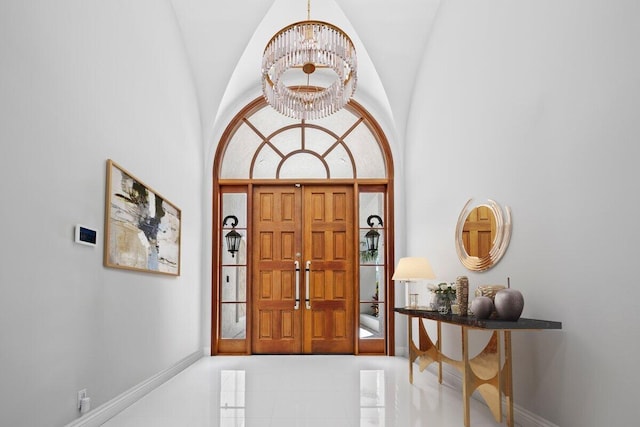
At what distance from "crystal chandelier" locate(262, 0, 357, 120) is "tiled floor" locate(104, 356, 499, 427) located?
2558 mm

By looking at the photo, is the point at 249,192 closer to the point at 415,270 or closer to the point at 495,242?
the point at 415,270

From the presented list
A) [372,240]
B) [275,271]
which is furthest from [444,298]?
[275,271]

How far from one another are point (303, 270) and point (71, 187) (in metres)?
4.27

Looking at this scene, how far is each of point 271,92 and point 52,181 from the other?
232cm

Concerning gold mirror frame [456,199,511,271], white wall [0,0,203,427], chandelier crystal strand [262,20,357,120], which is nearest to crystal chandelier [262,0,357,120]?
chandelier crystal strand [262,20,357,120]

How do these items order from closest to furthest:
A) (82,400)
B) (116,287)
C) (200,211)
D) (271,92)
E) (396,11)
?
(82,400)
(116,287)
(271,92)
(396,11)
(200,211)

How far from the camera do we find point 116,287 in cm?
395

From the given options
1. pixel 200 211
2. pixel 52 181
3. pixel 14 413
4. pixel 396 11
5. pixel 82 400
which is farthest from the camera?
pixel 200 211

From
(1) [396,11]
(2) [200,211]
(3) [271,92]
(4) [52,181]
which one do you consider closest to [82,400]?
(4) [52,181]

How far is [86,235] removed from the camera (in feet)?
Answer: 11.2

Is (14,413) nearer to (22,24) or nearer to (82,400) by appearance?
(82,400)

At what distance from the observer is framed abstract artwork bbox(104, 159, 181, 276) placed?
3.84m

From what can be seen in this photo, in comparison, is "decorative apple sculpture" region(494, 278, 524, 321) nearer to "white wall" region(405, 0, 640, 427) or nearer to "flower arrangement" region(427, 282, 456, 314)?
"white wall" region(405, 0, 640, 427)

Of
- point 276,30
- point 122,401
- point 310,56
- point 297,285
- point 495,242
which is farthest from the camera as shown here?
point 297,285
